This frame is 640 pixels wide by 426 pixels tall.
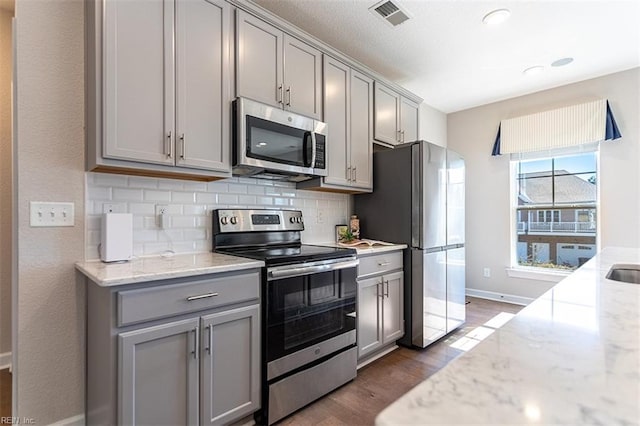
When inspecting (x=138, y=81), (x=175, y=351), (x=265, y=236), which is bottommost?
(x=175, y=351)

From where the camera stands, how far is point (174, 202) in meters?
2.13

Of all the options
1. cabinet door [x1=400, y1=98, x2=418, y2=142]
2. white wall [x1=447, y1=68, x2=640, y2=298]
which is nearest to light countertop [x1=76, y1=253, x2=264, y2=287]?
cabinet door [x1=400, y1=98, x2=418, y2=142]

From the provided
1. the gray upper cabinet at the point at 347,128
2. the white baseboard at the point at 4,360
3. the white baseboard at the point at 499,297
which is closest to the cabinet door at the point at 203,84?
the gray upper cabinet at the point at 347,128

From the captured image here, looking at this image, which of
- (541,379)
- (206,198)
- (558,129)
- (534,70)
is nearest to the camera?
(541,379)

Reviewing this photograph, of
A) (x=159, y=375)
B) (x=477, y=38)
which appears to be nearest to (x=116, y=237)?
(x=159, y=375)

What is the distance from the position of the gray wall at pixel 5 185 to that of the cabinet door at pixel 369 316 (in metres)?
2.58

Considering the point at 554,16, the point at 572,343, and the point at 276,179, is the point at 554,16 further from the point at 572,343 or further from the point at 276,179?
the point at 572,343

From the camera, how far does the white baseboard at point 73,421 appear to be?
1.70 m

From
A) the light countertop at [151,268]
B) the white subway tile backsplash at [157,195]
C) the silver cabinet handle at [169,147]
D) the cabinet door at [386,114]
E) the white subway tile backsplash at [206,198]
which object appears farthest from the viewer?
the cabinet door at [386,114]

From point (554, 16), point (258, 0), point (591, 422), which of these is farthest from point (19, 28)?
point (554, 16)

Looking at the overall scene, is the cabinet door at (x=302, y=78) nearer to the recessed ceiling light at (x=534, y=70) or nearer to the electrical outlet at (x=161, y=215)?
the electrical outlet at (x=161, y=215)

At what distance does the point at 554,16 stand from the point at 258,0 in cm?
227

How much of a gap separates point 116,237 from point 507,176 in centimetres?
451

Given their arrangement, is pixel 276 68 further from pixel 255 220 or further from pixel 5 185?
pixel 5 185
